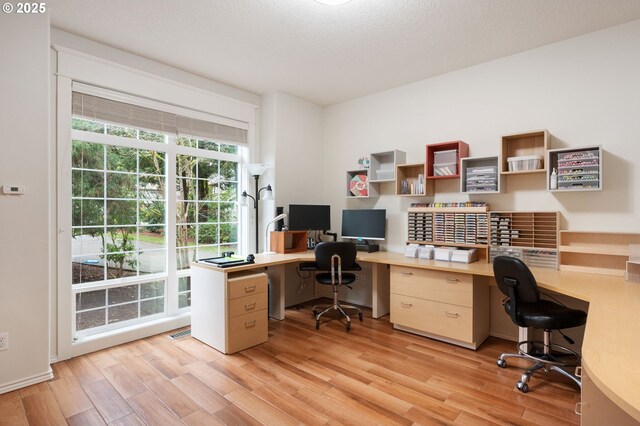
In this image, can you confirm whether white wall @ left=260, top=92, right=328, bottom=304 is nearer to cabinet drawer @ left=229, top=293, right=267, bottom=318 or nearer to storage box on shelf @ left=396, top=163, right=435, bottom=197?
cabinet drawer @ left=229, top=293, right=267, bottom=318

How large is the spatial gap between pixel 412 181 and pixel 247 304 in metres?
2.37

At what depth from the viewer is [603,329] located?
4.93ft

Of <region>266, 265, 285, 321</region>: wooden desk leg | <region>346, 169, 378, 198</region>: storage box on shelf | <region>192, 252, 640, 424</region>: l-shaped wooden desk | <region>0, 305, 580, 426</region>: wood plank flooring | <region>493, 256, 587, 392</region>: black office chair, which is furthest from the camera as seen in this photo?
<region>346, 169, 378, 198</region>: storage box on shelf

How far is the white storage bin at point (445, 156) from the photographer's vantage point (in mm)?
3605

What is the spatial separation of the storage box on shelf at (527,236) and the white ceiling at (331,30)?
1.62m

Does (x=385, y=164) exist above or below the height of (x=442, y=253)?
above

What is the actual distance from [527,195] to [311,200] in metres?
2.66

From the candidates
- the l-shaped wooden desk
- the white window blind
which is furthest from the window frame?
the l-shaped wooden desk

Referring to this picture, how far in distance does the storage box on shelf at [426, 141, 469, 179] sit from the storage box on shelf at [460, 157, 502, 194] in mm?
99

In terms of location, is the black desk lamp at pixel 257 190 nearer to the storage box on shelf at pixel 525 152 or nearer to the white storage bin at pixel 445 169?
the white storage bin at pixel 445 169

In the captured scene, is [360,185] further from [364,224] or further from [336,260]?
[336,260]

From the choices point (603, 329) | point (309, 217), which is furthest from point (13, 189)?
point (603, 329)

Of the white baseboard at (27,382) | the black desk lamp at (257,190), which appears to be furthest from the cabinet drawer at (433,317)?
the white baseboard at (27,382)

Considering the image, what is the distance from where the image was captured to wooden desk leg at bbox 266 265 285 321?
3992 millimetres
